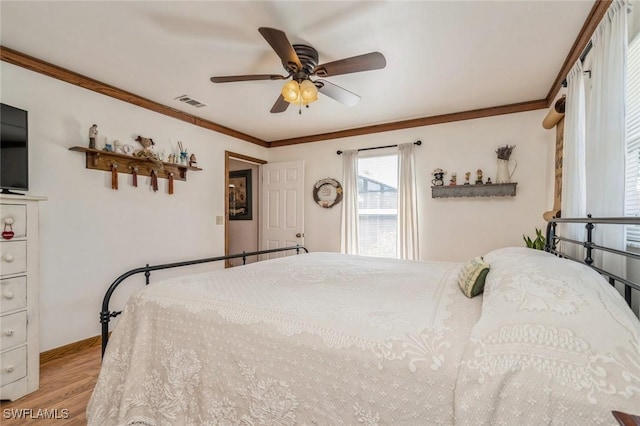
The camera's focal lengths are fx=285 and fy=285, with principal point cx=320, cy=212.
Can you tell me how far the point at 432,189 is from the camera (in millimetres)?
3574

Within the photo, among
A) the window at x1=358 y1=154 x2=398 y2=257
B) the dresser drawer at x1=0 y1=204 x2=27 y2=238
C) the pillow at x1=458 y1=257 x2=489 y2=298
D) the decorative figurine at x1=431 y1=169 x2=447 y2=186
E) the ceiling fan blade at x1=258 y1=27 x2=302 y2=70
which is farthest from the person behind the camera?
the window at x1=358 y1=154 x2=398 y2=257

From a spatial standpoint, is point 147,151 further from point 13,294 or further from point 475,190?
point 475,190

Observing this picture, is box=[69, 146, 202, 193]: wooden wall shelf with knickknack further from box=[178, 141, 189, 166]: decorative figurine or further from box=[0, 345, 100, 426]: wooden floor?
box=[0, 345, 100, 426]: wooden floor

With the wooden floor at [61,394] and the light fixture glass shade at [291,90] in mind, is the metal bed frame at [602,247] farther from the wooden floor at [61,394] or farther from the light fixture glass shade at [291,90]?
the wooden floor at [61,394]

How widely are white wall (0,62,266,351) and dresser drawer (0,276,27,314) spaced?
53 cm

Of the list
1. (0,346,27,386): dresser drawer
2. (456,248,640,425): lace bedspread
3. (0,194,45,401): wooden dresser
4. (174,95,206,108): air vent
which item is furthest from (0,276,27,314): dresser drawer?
(456,248,640,425): lace bedspread

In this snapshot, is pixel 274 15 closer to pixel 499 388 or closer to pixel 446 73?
pixel 446 73

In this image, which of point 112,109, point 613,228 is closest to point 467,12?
point 613,228

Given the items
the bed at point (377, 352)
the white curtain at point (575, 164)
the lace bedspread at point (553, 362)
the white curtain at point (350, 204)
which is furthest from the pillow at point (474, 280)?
the white curtain at point (350, 204)

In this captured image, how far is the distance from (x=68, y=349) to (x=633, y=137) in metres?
4.27

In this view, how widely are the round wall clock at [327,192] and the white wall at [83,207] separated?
1.91 m

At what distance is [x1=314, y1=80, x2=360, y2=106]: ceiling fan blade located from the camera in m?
2.19

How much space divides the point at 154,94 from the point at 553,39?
3478 mm

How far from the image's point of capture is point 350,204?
408cm
